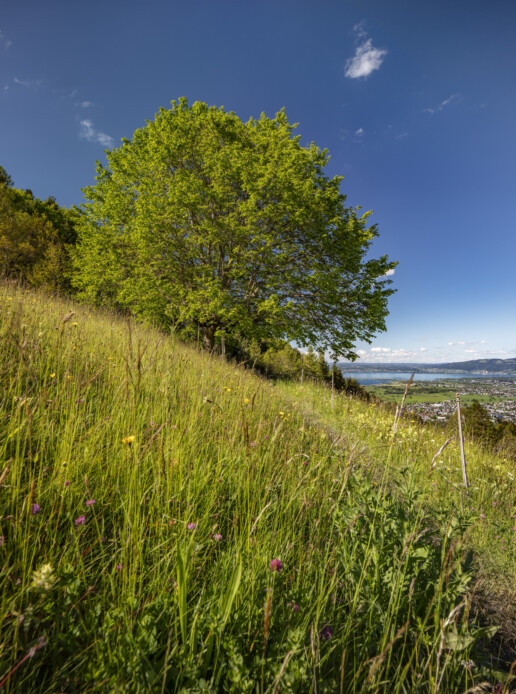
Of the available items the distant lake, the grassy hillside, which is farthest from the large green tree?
the grassy hillside

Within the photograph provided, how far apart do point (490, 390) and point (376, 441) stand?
19543 millimetres

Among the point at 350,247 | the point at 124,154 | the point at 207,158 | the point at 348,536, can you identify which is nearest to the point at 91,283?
the point at 124,154

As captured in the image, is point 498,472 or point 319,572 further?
point 498,472

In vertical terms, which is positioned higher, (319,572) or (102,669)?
(102,669)

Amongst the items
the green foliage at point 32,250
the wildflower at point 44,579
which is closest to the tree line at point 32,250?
the green foliage at point 32,250

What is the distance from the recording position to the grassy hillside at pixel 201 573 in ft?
2.83

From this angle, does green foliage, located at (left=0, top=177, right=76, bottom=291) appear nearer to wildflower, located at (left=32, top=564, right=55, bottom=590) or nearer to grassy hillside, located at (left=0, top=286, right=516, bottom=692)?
grassy hillside, located at (left=0, top=286, right=516, bottom=692)

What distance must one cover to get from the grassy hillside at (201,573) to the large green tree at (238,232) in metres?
8.44

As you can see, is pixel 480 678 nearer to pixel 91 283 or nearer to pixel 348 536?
pixel 348 536

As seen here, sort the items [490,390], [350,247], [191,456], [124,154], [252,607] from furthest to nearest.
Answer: [490,390] < [124,154] < [350,247] < [191,456] < [252,607]

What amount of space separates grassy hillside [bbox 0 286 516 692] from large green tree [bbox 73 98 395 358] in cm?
844

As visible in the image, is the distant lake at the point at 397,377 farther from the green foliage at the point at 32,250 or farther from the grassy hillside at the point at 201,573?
the green foliage at the point at 32,250

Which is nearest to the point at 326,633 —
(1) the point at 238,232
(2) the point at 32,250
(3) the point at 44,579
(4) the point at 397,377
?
(3) the point at 44,579

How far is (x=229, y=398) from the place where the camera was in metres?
3.62
